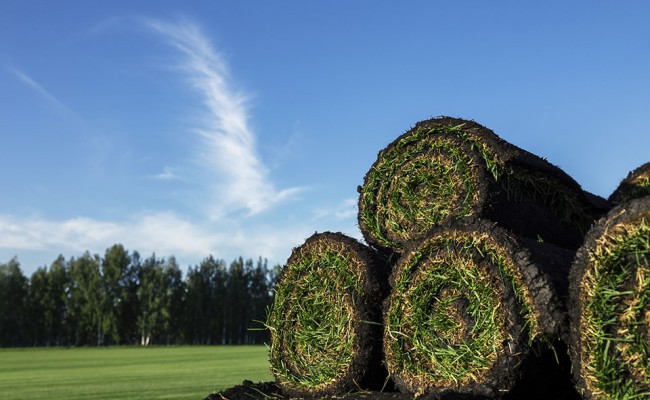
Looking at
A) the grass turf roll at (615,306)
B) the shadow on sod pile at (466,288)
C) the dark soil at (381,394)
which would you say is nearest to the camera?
the grass turf roll at (615,306)

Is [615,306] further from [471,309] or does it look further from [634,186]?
[634,186]

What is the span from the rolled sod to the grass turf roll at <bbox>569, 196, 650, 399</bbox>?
255mm

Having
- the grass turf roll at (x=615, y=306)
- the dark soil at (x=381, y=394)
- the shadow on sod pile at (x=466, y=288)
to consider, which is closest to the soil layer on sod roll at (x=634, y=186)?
the shadow on sod pile at (x=466, y=288)

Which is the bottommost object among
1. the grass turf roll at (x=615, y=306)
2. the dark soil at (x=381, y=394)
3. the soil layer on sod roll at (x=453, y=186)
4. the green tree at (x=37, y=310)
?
the dark soil at (x=381, y=394)

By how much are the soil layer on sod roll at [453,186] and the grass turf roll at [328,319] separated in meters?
0.58

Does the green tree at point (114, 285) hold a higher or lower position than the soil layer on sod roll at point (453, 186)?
higher

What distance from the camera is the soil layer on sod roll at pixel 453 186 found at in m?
6.43

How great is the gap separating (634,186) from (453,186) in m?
2.99

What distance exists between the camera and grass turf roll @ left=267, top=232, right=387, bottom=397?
6359 mm

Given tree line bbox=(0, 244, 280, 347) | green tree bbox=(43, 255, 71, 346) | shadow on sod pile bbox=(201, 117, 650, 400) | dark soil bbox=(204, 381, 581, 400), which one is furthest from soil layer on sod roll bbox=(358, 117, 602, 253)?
green tree bbox=(43, 255, 71, 346)

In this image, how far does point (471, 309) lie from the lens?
5688 millimetres

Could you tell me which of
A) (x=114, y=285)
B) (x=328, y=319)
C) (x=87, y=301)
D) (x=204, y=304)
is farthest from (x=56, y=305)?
(x=328, y=319)

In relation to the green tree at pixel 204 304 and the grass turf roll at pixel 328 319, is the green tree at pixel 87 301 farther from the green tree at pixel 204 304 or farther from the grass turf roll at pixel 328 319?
the grass turf roll at pixel 328 319

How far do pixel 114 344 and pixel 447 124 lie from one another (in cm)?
9948
